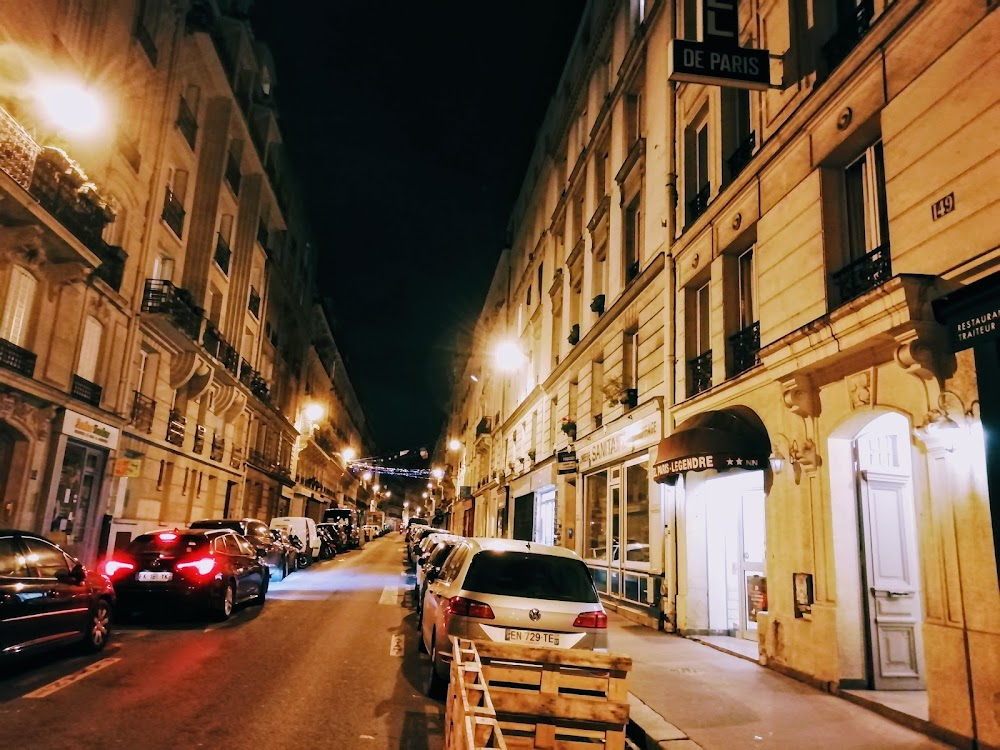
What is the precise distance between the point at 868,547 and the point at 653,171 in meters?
10.2

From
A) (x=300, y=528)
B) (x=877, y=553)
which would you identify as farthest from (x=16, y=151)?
(x=877, y=553)

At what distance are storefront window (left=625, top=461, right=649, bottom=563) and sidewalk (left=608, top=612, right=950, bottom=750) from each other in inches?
200

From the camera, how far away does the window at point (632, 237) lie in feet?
56.7

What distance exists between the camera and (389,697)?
7.31 metres

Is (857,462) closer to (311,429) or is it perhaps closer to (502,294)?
(502,294)

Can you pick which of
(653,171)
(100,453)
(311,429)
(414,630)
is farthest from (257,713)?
(311,429)

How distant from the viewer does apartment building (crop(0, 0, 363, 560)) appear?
15.3 meters

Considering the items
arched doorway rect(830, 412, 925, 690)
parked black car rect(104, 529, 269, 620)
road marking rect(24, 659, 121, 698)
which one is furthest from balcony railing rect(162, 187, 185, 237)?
arched doorway rect(830, 412, 925, 690)

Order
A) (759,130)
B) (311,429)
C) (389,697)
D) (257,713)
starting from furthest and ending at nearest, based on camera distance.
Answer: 1. (311,429)
2. (759,130)
3. (389,697)
4. (257,713)

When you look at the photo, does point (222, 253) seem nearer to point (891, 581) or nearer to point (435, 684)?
point (435, 684)

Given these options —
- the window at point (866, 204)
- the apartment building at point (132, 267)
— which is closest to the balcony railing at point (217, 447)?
the apartment building at point (132, 267)

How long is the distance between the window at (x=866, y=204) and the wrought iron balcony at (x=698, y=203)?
4.12 metres

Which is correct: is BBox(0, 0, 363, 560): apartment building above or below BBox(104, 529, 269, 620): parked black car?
above

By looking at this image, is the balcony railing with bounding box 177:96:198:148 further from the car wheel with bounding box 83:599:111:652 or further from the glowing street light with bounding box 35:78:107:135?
the car wheel with bounding box 83:599:111:652
